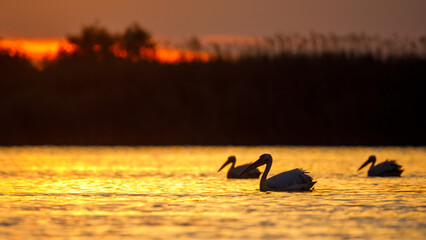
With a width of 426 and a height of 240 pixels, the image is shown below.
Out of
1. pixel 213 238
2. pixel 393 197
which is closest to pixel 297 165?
pixel 393 197

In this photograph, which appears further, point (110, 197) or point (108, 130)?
point (108, 130)

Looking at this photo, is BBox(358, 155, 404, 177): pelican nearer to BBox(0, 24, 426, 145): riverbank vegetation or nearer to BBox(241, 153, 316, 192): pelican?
BBox(241, 153, 316, 192): pelican

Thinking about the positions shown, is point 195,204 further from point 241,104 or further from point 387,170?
point 241,104

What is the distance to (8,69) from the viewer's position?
4403 centimetres

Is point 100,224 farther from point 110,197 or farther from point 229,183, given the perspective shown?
point 229,183

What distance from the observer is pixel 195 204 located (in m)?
14.2

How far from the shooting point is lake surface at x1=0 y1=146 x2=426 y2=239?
1121 centimetres

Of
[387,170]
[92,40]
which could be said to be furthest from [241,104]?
[92,40]

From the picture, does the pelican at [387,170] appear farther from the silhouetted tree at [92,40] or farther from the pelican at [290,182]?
the silhouetted tree at [92,40]

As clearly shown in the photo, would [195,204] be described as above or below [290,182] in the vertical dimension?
below

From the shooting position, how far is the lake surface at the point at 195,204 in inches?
441

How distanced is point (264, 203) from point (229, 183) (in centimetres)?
439

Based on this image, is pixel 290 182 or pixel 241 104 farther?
pixel 241 104

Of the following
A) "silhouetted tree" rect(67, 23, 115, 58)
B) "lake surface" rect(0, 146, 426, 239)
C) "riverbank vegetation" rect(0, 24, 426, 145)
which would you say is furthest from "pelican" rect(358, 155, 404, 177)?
"silhouetted tree" rect(67, 23, 115, 58)
